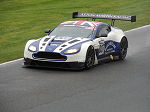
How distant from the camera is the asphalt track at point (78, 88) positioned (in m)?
9.27

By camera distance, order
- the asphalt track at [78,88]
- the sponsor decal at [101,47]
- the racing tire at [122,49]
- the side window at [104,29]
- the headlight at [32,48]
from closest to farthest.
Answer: the asphalt track at [78,88], the headlight at [32,48], the sponsor decal at [101,47], the side window at [104,29], the racing tire at [122,49]

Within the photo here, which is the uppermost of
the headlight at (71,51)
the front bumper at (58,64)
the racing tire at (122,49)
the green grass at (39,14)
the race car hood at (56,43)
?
the race car hood at (56,43)

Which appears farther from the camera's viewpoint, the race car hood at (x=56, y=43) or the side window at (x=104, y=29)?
the side window at (x=104, y=29)

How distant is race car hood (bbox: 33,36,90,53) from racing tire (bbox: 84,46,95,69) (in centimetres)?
34

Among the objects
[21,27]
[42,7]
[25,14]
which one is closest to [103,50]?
[21,27]

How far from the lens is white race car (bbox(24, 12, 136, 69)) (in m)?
13.2

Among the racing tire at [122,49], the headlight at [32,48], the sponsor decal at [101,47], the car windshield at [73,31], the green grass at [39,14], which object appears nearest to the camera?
the headlight at [32,48]

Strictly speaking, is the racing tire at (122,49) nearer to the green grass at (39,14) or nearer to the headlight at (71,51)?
the headlight at (71,51)

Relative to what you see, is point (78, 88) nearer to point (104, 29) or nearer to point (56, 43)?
point (56, 43)

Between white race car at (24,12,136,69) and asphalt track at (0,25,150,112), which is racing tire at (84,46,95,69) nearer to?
white race car at (24,12,136,69)

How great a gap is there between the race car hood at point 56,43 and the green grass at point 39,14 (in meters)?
2.52

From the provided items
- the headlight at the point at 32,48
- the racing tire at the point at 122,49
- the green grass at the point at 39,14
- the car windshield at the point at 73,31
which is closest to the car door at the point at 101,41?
the car windshield at the point at 73,31

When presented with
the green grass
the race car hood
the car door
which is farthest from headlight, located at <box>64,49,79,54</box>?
the green grass

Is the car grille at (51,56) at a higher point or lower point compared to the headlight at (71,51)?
lower
